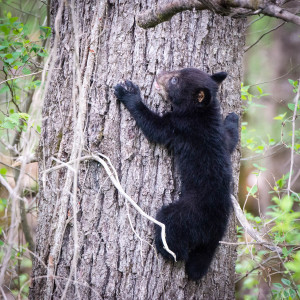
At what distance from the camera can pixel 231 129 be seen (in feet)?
10.4

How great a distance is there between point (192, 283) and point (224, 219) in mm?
603

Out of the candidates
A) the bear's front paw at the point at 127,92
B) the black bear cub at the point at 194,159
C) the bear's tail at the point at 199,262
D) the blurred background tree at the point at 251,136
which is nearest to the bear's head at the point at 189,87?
the black bear cub at the point at 194,159

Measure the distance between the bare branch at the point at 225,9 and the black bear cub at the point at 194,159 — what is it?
0.58 meters

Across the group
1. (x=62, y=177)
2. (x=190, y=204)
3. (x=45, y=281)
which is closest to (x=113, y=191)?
(x=62, y=177)

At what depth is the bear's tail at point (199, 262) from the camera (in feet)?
8.68

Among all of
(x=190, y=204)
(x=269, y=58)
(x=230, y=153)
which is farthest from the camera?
(x=269, y=58)

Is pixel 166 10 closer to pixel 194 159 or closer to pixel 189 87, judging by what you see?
pixel 189 87

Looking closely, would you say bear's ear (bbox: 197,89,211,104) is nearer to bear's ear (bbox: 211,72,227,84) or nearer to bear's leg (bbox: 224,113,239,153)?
bear's ear (bbox: 211,72,227,84)

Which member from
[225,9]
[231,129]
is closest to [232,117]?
[231,129]

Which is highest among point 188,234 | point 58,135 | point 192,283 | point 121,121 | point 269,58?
point 269,58

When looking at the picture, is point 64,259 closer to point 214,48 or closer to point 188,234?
point 188,234

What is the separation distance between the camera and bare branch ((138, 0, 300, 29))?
1.50m

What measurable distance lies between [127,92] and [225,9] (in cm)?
106

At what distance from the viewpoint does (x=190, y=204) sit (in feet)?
9.00
